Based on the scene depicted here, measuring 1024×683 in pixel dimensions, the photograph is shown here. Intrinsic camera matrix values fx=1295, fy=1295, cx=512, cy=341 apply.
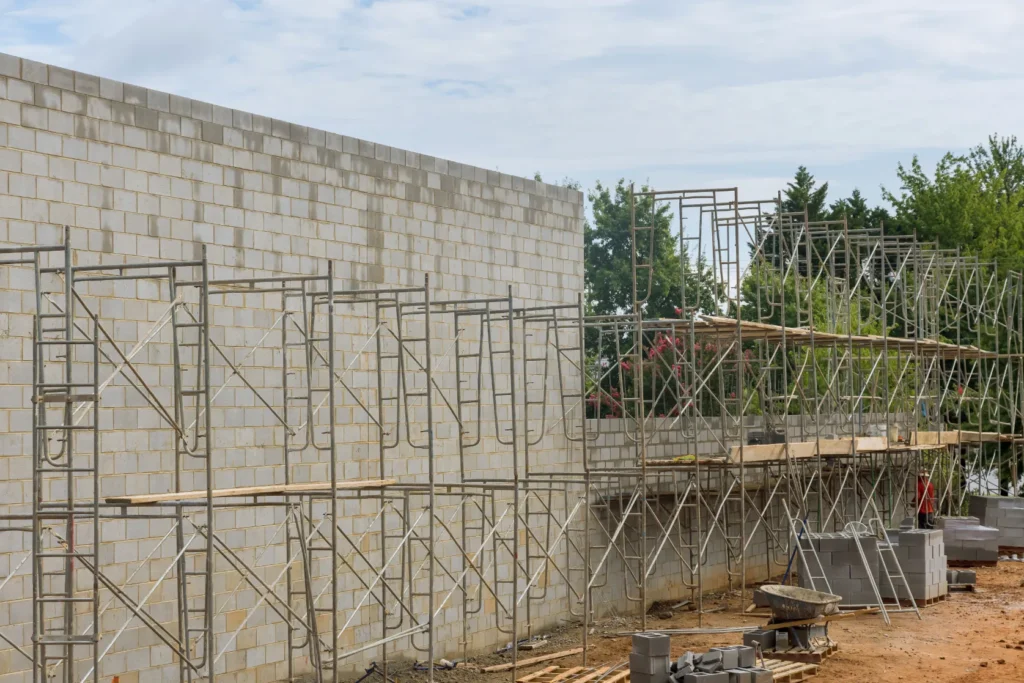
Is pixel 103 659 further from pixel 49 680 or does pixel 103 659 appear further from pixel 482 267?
pixel 482 267

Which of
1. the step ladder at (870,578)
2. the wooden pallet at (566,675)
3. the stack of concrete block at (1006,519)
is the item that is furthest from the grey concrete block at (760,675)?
the stack of concrete block at (1006,519)

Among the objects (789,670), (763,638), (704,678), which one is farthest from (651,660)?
(763,638)

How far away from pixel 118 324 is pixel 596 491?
7.87m

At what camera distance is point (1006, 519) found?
25.3 m

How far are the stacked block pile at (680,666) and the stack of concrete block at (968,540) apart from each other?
1190cm

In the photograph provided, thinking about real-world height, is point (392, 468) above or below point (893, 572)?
above

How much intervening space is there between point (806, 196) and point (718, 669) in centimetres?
3152

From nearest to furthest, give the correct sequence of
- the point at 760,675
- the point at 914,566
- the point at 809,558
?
the point at 760,675 → the point at 809,558 → the point at 914,566

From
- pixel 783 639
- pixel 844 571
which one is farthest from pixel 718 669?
pixel 844 571

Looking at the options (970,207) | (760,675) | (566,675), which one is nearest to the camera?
(760,675)

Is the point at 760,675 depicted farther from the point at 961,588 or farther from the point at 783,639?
the point at 961,588

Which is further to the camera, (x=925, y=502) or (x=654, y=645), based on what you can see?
(x=925, y=502)

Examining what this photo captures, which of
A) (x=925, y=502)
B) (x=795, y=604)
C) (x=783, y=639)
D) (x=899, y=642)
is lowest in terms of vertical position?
(x=899, y=642)

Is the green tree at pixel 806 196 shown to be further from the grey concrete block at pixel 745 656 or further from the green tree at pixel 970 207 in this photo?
the grey concrete block at pixel 745 656
